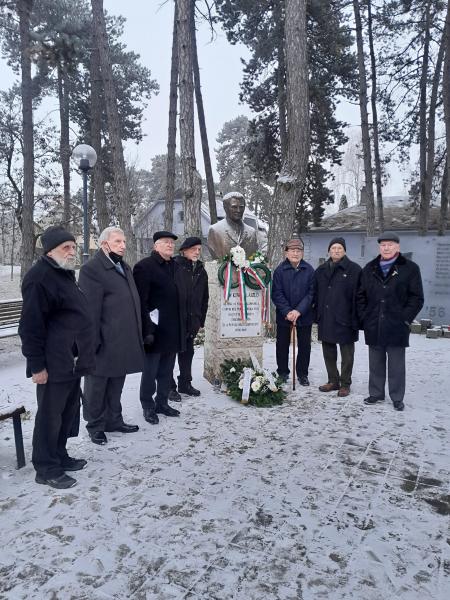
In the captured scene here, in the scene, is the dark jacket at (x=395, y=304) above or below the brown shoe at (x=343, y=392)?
above

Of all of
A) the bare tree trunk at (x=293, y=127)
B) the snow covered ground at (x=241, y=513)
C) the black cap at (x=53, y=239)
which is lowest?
the snow covered ground at (x=241, y=513)

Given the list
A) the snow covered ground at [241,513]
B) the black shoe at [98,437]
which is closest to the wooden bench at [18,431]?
the snow covered ground at [241,513]

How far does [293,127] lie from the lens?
8.72m

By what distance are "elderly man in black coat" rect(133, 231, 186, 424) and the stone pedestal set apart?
1112 mm

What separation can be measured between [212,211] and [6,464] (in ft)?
49.1

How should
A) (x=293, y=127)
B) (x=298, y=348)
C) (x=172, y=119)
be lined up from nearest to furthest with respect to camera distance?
(x=298, y=348), (x=293, y=127), (x=172, y=119)

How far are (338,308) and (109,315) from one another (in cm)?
273

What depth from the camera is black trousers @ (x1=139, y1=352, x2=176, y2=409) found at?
4449mm

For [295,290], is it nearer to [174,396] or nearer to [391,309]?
[391,309]

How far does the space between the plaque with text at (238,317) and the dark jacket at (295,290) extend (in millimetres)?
281

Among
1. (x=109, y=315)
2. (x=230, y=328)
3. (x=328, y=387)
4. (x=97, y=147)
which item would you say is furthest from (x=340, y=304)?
(x=97, y=147)

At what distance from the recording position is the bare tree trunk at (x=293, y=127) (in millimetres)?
8531

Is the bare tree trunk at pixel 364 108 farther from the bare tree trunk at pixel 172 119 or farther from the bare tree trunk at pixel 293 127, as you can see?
the bare tree trunk at pixel 293 127

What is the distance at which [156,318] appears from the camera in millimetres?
4402
